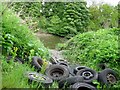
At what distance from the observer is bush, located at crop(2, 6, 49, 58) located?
345cm

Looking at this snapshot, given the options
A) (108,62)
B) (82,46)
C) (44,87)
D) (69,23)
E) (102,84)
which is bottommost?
(44,87)

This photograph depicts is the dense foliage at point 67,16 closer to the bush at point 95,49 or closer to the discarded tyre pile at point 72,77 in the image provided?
the bush at point 95,49

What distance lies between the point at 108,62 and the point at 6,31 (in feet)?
6.47

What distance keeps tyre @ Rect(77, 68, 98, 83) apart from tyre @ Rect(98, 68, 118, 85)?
7 centimetres

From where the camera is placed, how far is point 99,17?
Result: 380 inches

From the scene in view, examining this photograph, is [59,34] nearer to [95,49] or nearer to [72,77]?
[95,49]

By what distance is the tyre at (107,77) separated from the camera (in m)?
3.68

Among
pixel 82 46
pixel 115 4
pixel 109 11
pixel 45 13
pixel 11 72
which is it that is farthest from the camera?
pixel 109 11

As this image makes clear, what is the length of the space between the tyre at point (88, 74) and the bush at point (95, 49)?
69cm

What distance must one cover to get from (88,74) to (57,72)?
429 mm

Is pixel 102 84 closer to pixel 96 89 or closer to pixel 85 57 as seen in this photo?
pixel 96 89

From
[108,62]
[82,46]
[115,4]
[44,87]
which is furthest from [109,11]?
[44,87]

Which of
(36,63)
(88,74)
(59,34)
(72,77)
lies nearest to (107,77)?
(88,74)

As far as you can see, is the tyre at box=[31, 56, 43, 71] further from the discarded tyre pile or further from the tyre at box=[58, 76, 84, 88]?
the tyre at box=[58, 76, 84, 88]
